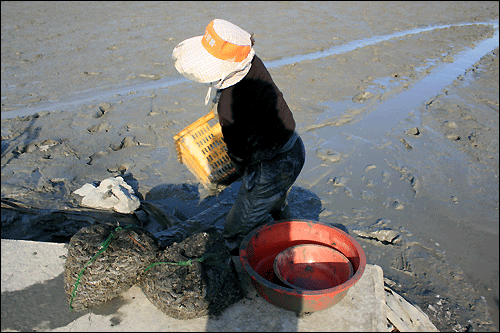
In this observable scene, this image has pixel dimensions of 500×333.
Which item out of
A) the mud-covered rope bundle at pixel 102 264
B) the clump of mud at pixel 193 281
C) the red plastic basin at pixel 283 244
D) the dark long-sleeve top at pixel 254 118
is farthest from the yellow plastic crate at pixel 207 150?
the mud-covered rope bundle at pixel 102 264

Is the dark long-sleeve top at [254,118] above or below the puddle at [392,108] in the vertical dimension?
above

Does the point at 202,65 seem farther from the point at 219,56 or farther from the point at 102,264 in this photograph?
the point at 102,264

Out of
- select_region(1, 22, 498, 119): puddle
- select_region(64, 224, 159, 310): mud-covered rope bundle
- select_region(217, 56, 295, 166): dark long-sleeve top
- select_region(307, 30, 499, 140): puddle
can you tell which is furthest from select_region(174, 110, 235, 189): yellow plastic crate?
select_region(1, 22, 498, 119): puddle

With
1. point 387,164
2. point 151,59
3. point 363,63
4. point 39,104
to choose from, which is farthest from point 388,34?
point 39,104

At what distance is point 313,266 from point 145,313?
1270mm

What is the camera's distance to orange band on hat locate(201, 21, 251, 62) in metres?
2.17

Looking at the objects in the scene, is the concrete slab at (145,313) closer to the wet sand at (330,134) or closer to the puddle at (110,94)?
the wet sand at (330,134)

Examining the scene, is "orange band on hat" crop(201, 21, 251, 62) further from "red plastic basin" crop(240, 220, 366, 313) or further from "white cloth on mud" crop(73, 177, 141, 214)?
"white cloth on mud" crop(73, 177, 141, 214)

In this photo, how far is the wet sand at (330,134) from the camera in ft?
11.5

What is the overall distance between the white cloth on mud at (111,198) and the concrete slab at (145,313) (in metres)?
1.18

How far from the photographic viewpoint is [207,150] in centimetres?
305

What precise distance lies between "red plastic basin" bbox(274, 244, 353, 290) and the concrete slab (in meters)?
0.19

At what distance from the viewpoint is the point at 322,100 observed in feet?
22.1

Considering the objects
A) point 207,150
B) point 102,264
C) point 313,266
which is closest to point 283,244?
point 313,266
